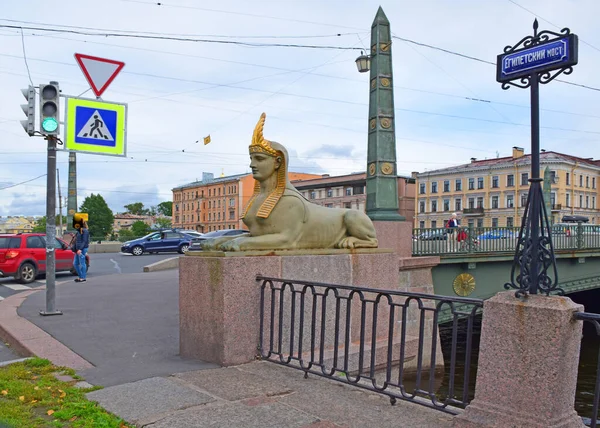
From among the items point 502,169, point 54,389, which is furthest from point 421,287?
point 502,169

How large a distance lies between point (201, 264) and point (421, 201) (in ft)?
281

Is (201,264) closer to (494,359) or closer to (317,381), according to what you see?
(317,381)

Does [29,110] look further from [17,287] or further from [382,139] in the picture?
[17,287]

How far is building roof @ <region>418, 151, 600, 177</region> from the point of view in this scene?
241ft

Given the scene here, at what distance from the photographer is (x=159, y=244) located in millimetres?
34562

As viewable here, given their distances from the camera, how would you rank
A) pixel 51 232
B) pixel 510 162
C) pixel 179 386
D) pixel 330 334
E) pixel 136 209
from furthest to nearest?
1. pixel 136 209
2. pixel 510 162
3. pixel 51 232
4. pixel 330 334
5. pixel 179 386

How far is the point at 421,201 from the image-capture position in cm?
8881

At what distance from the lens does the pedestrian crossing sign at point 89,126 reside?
28.0 feet

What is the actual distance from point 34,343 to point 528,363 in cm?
565

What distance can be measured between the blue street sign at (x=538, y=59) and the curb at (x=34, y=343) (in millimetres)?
4698

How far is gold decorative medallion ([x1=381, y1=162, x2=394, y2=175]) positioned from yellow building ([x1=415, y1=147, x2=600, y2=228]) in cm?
6216

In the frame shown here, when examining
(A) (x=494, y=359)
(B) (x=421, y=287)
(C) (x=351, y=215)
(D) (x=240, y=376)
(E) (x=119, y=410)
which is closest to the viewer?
(A) (x=494, y=359)

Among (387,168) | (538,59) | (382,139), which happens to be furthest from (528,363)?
(382,139)

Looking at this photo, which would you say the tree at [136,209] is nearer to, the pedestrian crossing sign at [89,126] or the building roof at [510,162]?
the building roof at [510,162]
